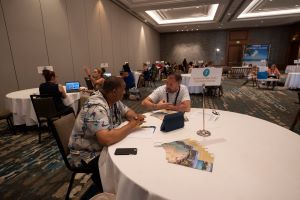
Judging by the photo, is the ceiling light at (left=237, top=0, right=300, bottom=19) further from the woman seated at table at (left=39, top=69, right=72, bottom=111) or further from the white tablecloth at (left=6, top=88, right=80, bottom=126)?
the white tablecloth at (left=6, top=88, right=80, bottom=126)

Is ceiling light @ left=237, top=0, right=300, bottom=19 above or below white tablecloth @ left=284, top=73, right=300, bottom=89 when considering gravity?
above

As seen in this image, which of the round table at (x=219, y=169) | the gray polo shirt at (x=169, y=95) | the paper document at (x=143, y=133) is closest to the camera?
the round table at (x=219, y=169)

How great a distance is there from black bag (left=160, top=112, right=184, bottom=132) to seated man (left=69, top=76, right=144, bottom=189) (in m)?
0.23

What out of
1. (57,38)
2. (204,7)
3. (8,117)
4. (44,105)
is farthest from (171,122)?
(204,7)

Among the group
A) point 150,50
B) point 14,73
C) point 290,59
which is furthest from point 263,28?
point 14,73

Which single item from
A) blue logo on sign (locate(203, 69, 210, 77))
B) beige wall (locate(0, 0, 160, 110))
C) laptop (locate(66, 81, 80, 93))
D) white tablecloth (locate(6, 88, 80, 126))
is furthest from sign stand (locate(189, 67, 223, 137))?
beige wall (locate(0, 0, 160, 110))

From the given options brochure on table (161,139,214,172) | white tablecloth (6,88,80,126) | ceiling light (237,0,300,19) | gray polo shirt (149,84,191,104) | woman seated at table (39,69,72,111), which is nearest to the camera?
brochure on table (161,139,214,172)

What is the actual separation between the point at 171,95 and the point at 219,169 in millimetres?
1529

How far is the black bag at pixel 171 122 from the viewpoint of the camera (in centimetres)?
151

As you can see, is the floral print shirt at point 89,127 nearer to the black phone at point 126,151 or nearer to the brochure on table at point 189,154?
the black phone at point 126,151

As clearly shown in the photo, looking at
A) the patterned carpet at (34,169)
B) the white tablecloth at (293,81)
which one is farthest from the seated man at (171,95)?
the white tablecloth at (293,81)

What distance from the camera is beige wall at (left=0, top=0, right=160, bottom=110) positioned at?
4152mm

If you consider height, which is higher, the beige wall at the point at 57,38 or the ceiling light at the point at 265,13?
the ceiling light at the point at 265,13

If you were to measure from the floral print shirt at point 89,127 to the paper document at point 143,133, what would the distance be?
0.20 m
